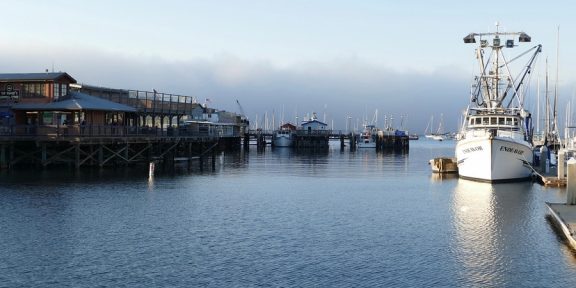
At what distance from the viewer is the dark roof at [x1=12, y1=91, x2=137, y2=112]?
201 ft

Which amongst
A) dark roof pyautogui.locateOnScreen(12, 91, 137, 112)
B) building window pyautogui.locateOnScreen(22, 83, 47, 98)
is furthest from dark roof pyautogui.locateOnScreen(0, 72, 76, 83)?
dark roof pyautogui.locateOnScreen(12, 91, 137, 112)

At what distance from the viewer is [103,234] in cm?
2977

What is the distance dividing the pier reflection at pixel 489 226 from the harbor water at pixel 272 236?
8 centimetres

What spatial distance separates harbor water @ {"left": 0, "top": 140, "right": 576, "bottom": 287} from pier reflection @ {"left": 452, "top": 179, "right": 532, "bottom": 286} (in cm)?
8

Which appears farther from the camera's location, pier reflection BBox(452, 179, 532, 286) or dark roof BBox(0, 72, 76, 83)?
dark roof BBox(0, 72, 76, 83)

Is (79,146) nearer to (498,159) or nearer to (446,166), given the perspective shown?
(446,166)

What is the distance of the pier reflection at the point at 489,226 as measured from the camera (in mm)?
24734

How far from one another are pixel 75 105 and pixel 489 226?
138 feet

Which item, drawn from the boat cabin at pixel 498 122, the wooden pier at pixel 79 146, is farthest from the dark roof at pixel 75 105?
the boat cabin at pixel 498 122

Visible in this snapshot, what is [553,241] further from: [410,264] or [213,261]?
[213,261]

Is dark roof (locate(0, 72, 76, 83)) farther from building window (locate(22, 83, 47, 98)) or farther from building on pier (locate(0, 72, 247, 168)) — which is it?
building window (locate(22, 83, 47, 98))

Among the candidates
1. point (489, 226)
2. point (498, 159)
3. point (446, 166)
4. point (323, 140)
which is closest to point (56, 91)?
point (446, 166)

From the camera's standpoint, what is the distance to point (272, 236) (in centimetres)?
3006

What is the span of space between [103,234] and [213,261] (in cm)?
731
